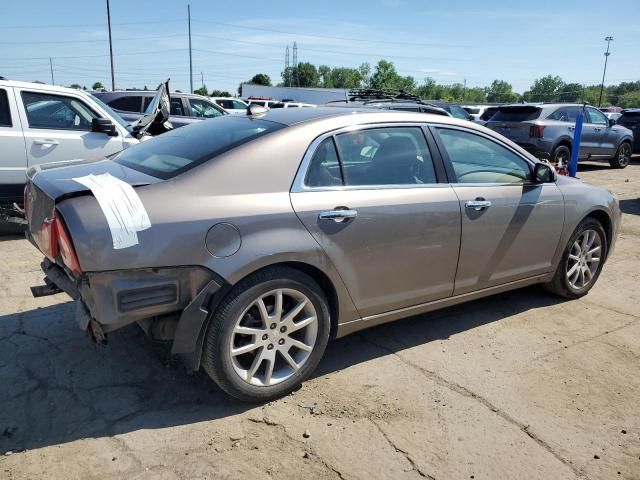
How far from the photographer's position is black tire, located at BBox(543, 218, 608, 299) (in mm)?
4617

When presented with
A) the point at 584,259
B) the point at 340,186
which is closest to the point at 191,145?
the point at 340,186

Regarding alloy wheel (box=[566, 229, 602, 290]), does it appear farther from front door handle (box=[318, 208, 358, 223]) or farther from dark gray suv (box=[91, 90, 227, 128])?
dark gray suv (box=[91, 90, 227, 128])

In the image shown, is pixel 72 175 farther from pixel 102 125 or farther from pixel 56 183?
pixel 102 125

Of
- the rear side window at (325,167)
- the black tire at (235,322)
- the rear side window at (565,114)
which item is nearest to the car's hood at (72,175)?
the black tire at (235,322)

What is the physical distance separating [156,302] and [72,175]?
1.02 meters

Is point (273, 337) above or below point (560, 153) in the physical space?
below

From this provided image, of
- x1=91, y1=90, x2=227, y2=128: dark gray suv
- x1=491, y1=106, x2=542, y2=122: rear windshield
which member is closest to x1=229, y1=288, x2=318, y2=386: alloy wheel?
x1=91, y1=90, x2=227, y2=128: dark gray suv

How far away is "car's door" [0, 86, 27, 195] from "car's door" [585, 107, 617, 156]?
43.7 feet

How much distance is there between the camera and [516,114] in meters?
13.5

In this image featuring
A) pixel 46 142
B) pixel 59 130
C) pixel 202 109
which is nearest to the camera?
pixel 46 142

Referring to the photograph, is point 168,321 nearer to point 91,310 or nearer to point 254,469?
point 91,310

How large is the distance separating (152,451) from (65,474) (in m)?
0.39

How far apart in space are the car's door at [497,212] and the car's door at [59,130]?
15.4 feet

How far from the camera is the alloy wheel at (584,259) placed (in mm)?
4723
